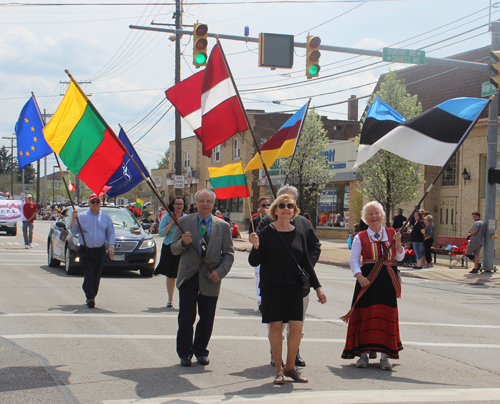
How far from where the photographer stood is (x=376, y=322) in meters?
6.28

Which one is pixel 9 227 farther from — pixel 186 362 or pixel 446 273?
pixel 186 362

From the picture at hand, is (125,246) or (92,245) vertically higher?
(92,245)

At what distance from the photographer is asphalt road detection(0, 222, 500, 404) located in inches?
205

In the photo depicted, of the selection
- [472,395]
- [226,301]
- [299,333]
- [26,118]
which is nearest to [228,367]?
[299,333]

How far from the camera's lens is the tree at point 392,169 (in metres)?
23.0

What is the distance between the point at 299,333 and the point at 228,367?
97 cm

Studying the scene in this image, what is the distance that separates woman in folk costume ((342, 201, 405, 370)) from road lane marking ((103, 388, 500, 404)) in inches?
34.9

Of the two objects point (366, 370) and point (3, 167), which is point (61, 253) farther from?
point (3, 167)

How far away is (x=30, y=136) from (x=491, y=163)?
1241 cm

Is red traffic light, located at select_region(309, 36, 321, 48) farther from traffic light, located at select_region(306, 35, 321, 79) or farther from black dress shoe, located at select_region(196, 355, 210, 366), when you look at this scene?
black dress shoe, located at select_region(196, 355, 210, 366)

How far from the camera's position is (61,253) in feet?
48.4

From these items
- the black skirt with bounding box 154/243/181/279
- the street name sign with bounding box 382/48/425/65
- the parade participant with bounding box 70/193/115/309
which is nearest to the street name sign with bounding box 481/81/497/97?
the street name sign with bounding box 382/48/425/65

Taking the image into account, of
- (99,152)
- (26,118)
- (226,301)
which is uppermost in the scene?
(26,118)

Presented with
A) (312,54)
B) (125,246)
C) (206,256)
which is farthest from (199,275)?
(312,54)
